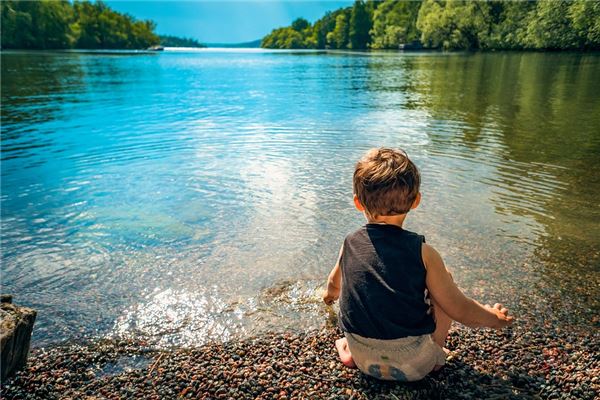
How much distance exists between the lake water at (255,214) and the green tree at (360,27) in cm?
18525

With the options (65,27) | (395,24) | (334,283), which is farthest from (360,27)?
(334,283)

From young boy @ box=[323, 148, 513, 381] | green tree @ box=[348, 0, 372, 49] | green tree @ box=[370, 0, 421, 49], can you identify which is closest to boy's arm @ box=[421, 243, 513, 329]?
young boy @ box=[323, 148, 513, 381]

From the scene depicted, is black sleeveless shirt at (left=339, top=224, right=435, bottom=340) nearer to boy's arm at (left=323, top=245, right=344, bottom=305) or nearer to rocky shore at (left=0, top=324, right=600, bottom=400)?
boy's arm at (left=323, top=245, right=344, bottom=305)

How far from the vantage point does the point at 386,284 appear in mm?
3252

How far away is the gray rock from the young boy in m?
3.13

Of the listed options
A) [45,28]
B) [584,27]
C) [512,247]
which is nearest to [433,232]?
[512,247]

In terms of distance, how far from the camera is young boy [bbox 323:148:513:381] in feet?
10.5

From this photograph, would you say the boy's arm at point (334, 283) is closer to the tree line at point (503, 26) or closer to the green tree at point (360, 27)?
the tree line at point (503, 26)

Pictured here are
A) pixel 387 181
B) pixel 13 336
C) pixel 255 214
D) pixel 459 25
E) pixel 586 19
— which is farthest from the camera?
pixel 459 25

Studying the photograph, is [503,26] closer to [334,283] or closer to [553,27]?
[553,27]

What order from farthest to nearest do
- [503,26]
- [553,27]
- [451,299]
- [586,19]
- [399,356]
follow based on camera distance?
1. [503,26]
2. [553,27]
3. [586,19]
4. [399,356]
5. [451,299]

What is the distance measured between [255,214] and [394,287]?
5741 millimetres

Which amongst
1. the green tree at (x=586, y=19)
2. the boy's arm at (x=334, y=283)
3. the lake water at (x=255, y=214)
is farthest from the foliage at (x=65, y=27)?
the boy's arm at (x=334, y=283)

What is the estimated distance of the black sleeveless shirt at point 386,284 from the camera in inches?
126
